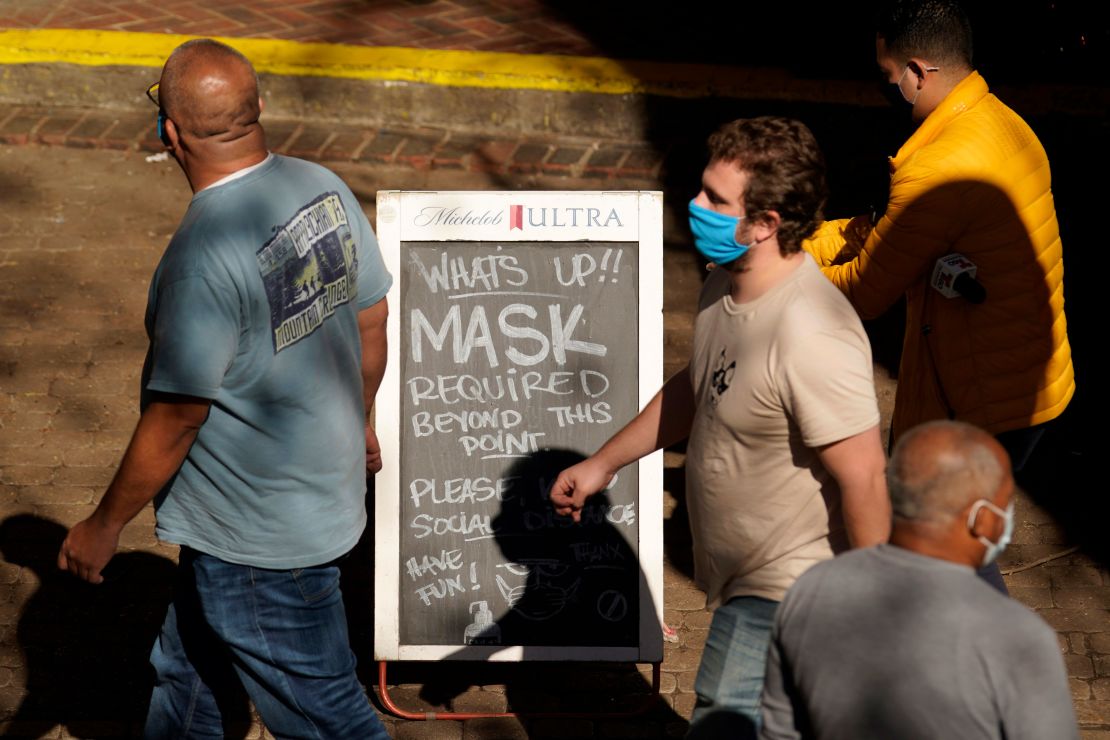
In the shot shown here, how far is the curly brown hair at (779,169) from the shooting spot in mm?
3061

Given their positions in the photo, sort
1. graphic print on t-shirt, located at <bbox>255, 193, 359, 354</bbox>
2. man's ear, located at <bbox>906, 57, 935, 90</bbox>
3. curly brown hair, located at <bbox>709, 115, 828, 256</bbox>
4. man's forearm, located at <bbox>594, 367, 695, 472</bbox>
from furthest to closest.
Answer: man's ear, located at <bbox>906, 57, 935, 90</bbox>, man's forearm, located at <bbox>594, 367, 695, 472</bbox>, graphic print on t-shirt, located at <bbox>255, 193, 359, 354</bbox>, curly brown hair, located at <bbox>709, 115, 828, 256</bbox>

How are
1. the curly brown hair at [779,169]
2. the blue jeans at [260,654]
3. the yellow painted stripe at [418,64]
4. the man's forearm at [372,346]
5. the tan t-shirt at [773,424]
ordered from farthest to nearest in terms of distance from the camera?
the yellow painted stripe at [418,64]
the man's forearm at [372,346]
the blue jeans at [260,654]
the curly brown hair at [779,169]
the tan t-shirt at [773,424]

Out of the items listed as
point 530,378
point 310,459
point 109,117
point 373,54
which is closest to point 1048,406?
point 530,378

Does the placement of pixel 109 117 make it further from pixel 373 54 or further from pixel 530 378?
pixel 530 378

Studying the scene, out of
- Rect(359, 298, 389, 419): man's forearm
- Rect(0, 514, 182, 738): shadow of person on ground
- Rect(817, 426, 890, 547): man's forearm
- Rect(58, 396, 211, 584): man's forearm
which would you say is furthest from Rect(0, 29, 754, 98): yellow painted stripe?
Rect(817, 426, 890, 547): man's forearm

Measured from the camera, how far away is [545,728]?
14.1 feet

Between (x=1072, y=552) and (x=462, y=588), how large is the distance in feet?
7.40

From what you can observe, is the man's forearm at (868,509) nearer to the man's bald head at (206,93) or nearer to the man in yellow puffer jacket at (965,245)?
the man in yellow puffer jacket at (965,245)

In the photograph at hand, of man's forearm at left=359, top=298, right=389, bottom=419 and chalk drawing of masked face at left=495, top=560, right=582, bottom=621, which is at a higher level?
man's forearm at left=359, top=298, right=389, bottom=419

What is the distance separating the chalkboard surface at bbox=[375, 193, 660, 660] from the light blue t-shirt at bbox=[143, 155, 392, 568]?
2.28 ft

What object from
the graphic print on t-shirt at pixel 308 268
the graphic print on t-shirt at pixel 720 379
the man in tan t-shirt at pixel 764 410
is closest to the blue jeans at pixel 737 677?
the man in tan t-shirt at pixel 764 410

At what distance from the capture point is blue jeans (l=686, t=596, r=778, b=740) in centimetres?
311

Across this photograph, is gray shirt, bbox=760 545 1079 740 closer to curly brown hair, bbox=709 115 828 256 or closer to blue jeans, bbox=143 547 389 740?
curly brown hair, bbox=709 115 828 256

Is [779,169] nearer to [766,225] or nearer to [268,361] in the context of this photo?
[766,225]
